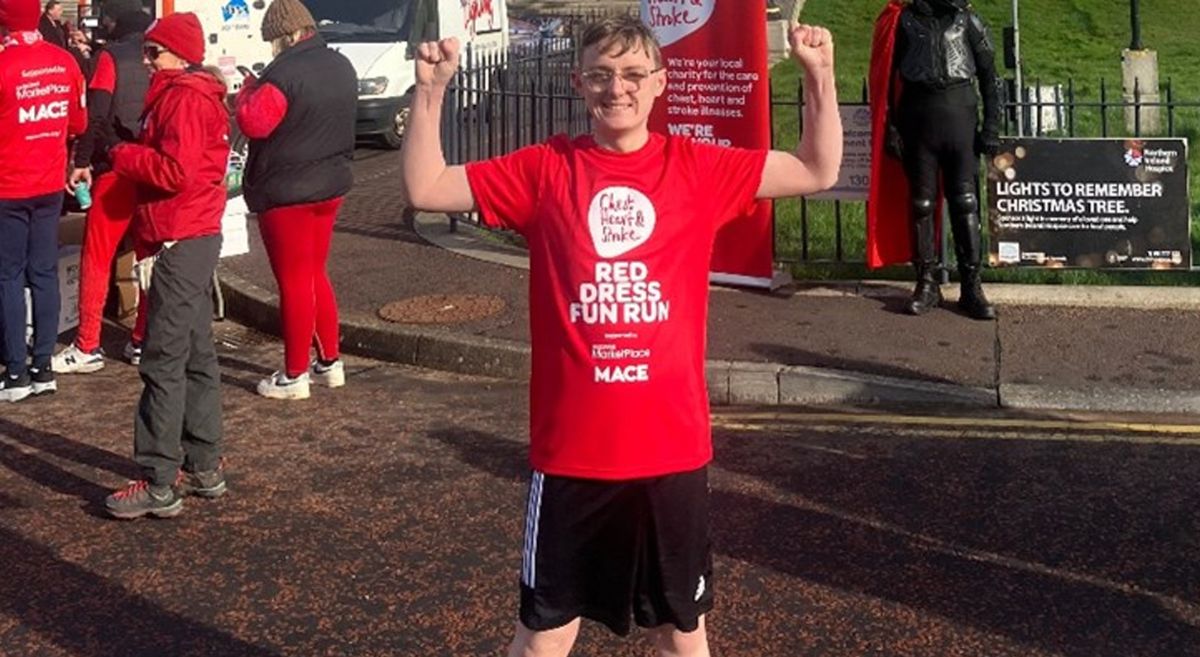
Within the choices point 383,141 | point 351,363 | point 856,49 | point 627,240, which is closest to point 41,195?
point 351,363

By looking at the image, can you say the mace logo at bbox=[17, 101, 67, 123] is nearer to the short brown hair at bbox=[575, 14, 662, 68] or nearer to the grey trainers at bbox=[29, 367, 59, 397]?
the grey trainers at bbox=[29, 367, 59, 397]

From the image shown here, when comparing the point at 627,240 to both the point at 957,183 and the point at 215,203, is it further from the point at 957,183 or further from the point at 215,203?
the point at 957,183

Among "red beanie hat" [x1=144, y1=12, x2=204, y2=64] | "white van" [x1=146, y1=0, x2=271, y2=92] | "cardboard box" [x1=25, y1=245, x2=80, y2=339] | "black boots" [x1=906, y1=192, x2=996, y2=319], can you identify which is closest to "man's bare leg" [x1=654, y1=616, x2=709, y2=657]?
"red beanie hat" [x1=144, y1=12, x2=204, y2=64]

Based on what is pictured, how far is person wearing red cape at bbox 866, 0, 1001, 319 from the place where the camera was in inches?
334

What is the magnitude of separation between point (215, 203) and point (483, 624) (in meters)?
2.15

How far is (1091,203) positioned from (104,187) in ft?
17.3

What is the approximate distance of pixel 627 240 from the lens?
11.3 ft

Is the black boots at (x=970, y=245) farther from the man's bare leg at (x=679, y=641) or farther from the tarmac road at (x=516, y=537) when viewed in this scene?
the man's bare leg at (x=679, y=641)

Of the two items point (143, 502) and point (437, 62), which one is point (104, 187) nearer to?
point (143, 502)

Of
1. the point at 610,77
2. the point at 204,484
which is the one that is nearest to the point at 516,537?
the point at 204,484

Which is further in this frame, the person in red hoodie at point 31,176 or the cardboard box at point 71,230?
the cardboard box at point 71,230

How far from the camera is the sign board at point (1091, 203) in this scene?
9.10m

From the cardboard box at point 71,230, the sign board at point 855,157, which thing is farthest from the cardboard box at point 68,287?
the sign board at point 855,157

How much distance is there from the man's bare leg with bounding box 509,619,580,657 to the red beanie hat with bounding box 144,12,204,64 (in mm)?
3178
